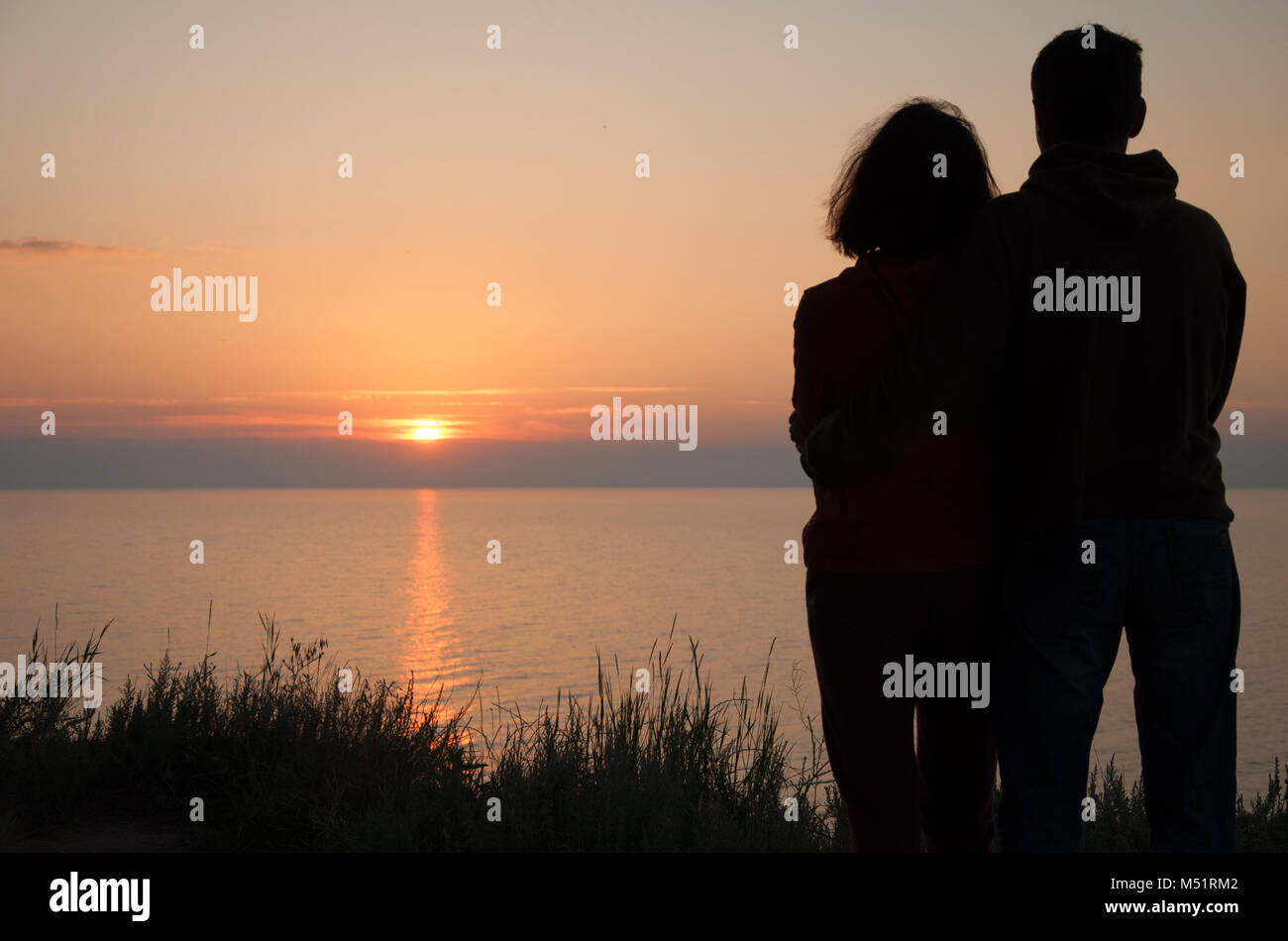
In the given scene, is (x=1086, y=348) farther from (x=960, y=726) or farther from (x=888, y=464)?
(x=960, y=726)

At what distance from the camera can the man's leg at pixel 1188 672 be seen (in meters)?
2.30

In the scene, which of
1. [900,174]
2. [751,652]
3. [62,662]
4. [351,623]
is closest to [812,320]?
[900,174]

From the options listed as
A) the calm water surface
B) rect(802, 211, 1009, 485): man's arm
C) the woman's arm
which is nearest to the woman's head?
rect(802, 211, 1009, 485): man's arm

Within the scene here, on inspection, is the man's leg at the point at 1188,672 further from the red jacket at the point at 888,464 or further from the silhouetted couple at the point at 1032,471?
the red jacket at the point at 888,464

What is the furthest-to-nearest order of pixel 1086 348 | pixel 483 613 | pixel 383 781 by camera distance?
pixel 483 613 < pixel 383 781 < pixel 1086 348

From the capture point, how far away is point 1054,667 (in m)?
2.30

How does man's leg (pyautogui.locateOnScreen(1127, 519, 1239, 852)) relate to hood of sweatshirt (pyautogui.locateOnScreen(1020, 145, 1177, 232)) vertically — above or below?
below

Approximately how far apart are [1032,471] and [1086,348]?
0.30 m

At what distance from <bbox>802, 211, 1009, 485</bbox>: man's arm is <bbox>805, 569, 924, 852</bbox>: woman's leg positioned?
296 millimetres

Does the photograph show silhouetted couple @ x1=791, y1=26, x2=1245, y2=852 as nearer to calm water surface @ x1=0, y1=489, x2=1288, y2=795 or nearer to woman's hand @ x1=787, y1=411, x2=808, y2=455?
woman's hand @ x1=787, y1=411, x2=808, y2=455

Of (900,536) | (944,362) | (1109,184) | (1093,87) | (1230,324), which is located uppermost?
(1093,87)

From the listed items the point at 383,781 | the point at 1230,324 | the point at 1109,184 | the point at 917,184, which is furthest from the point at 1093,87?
the point at 383,781

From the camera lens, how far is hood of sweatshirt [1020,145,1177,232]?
233 centimetres
